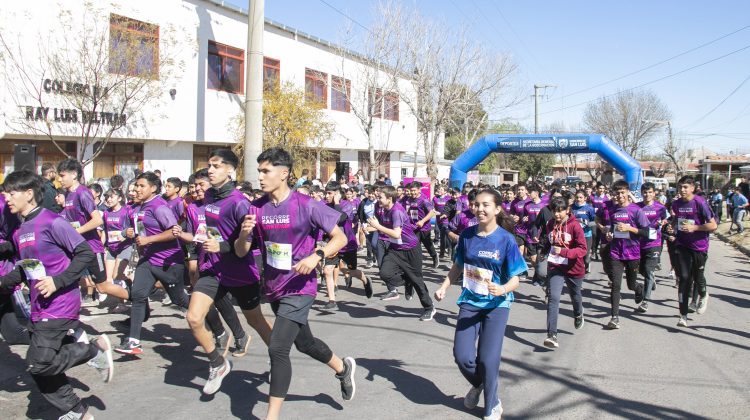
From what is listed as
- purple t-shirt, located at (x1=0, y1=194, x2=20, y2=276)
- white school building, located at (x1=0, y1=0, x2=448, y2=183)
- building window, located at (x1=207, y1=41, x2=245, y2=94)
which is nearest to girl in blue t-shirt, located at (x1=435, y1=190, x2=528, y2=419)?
purple t-shirt, located at (x1=0, y1=194, x2=20, y2=276)

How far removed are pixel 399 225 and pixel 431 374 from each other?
3.00m

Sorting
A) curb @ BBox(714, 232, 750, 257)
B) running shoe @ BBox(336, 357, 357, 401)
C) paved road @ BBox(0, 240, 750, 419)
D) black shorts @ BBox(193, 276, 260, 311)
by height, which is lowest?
paved road @ BBox(0, 240, 750, 419)

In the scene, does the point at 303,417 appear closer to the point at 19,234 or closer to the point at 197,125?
the point at 19,234

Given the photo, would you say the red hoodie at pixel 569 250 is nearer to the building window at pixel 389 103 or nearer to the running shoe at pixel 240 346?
the running shoe at pixel 240 346

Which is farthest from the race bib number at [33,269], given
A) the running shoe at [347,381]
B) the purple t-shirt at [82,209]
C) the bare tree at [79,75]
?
the bare tree at [79,75]

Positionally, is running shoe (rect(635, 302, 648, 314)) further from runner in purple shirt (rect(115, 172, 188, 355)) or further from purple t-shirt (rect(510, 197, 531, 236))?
runner in purple shirt (rect(115, 172, 188, 355))

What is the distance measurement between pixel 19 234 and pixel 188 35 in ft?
57.3

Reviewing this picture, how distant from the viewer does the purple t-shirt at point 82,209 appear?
8.05m

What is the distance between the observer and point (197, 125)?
21688 millimetres

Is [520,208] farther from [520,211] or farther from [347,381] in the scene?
[347,381]

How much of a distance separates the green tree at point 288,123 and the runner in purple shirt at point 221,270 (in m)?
15.7

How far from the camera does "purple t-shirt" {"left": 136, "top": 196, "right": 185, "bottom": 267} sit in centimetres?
657

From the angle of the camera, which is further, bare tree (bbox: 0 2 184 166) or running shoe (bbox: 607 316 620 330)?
bare tree (bbox: 0 2 184 166)

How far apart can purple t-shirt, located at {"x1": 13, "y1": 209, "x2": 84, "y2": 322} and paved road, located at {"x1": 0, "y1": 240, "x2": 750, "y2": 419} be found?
0.97 metres
